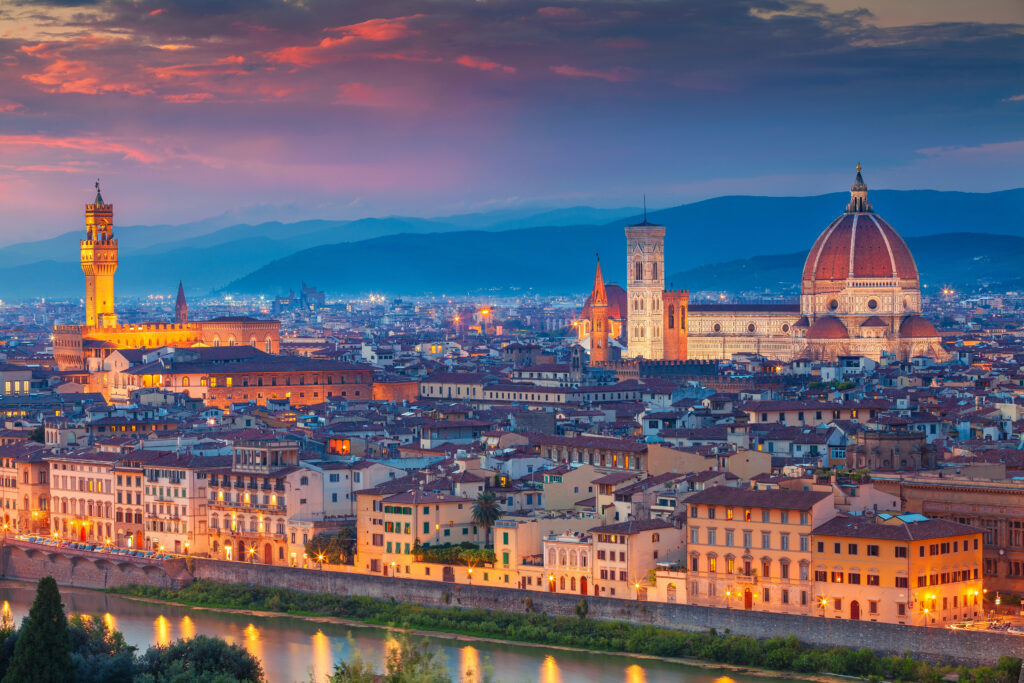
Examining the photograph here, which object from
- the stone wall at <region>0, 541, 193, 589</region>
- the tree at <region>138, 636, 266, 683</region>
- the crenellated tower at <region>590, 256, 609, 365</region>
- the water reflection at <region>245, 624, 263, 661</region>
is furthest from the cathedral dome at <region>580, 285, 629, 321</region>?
the tree at <region>138, 636, 266, 683</region>

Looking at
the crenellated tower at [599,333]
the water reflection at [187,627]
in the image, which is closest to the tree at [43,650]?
the water reflection at [187,627]

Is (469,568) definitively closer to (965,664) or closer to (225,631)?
(225,631)

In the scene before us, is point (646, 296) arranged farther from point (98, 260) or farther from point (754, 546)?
point (754, 546)

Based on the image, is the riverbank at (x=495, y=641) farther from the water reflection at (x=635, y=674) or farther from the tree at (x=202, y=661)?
the tree at (x=202, y=661)

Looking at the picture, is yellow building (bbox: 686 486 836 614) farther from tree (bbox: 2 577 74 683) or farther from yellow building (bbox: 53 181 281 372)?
yellow building (bbox: 53 181 281 372)

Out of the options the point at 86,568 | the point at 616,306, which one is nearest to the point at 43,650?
the point at 86,568

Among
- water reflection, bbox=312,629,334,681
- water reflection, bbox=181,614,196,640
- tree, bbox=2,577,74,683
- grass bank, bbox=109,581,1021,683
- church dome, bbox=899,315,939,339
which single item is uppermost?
church dome, bbox=899,315,939,339
